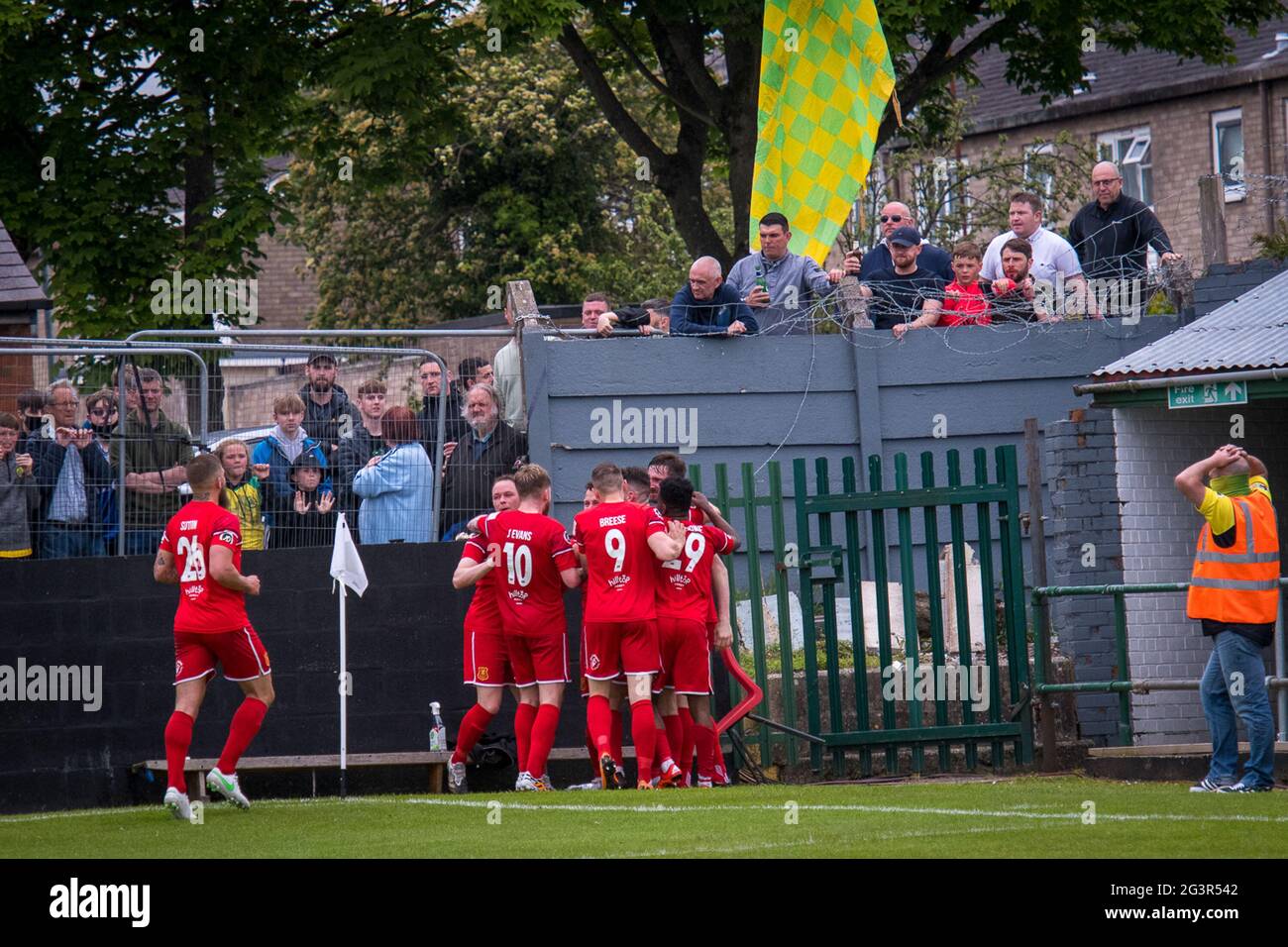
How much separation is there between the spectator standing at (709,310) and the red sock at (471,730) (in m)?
3.62

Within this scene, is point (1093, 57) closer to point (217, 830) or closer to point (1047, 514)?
point (1047, 514)

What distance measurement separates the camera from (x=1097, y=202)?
15.3 metres

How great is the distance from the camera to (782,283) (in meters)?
14.9

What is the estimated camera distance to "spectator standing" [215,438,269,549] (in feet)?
44.1

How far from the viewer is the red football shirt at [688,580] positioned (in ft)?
40.6

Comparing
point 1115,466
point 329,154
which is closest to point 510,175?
point 329,154

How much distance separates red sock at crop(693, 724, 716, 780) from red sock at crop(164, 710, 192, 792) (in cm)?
336

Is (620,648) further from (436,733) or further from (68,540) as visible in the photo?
(68,540)

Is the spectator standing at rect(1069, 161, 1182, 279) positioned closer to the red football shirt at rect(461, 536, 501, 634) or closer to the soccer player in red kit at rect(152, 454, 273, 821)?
the red football shirt at rect(461, 536, 501, 634)

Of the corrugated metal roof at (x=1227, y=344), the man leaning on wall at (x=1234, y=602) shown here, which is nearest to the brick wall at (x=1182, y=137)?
the corrugated metal roof at (x=1227, y=344)

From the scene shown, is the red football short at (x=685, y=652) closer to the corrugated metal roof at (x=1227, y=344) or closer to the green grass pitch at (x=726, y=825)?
the green grass pitch at (x=726, y=825)

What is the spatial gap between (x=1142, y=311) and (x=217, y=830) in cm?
864

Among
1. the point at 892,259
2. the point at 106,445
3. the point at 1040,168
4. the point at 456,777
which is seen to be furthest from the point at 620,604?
the point at 1040,168

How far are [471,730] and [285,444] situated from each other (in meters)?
2.60
